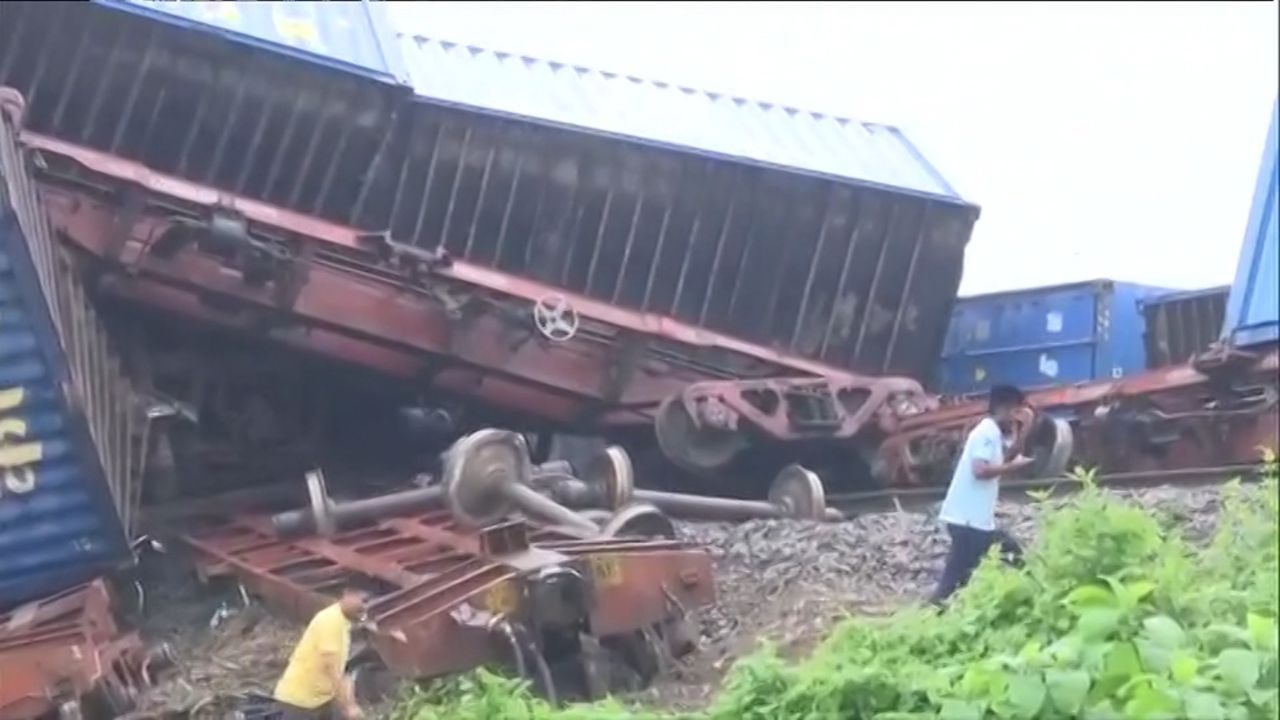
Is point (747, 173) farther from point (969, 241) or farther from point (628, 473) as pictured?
point (628, 473)

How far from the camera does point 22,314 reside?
5520 mm

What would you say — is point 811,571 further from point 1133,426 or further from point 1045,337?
point 1045,337

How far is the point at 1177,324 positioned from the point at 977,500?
5.25 meters

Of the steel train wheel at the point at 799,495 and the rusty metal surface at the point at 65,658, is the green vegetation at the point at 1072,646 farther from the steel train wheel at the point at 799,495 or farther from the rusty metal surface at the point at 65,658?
the steel train wheel at the point at 799,495

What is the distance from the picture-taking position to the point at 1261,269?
147 inches

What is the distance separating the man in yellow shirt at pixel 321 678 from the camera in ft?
14.6

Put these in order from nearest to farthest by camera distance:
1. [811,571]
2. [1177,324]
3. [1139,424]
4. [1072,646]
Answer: [1072,646] < [811,571] < [1139,424] < [1177,324]

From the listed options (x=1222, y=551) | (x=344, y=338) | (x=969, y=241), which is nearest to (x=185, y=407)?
(x=344, y=338)

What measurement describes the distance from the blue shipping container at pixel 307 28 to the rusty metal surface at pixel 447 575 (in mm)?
3067

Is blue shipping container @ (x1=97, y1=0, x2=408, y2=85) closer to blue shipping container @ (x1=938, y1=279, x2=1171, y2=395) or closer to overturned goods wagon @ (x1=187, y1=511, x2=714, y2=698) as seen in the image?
overturned goods wagon @ (x1=187, y1=511, x2=714, y2=698)

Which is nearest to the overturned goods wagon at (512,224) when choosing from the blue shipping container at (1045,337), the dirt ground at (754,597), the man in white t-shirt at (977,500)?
the blue shipping container at (1045,337)

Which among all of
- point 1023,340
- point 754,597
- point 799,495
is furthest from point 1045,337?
Answer: point 754,597

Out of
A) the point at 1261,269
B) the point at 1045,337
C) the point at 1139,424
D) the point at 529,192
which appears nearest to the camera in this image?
the point at 1261,269

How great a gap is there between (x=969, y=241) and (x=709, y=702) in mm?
5601
